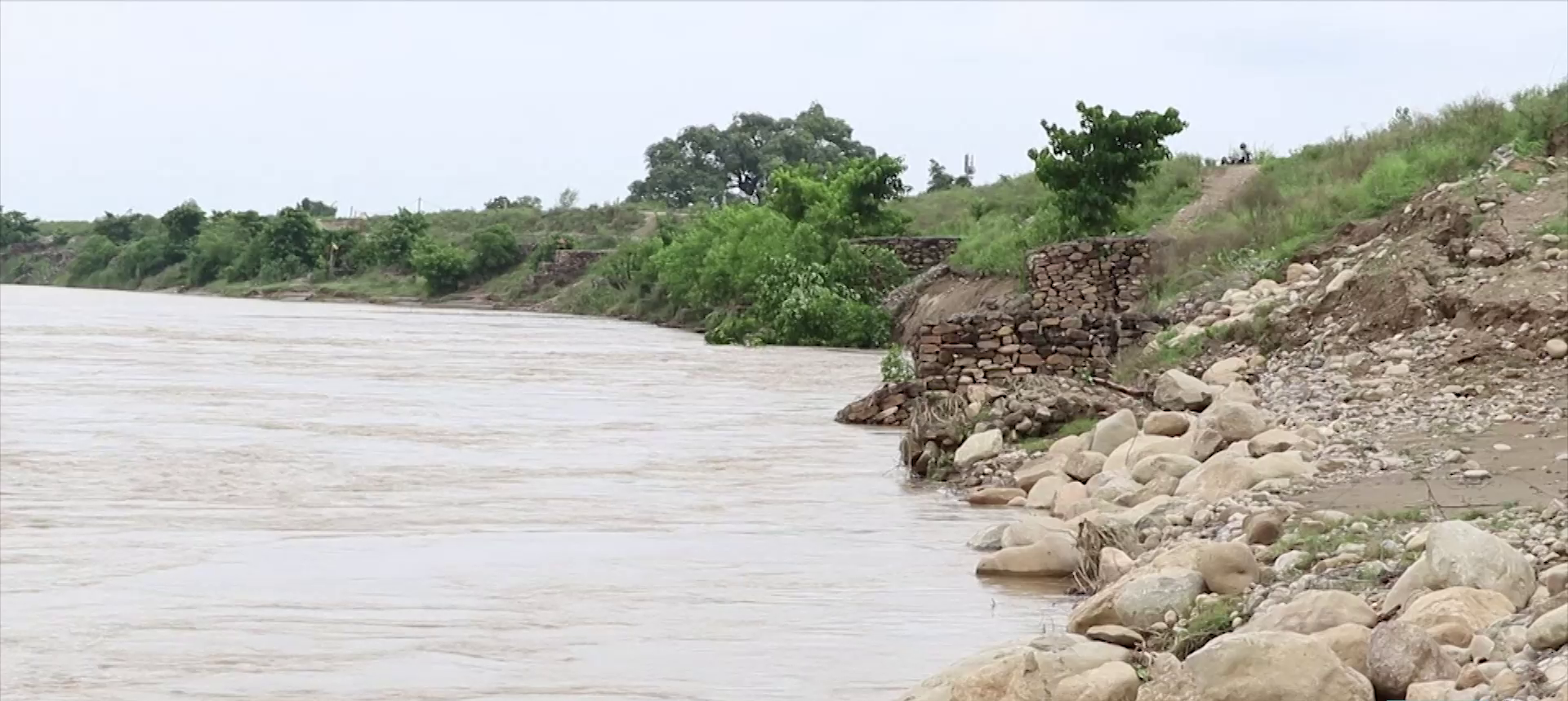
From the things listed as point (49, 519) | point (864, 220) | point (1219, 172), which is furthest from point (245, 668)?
point (864, 220)

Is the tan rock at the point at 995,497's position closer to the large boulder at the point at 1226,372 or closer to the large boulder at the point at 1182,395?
the large boulder at the point at 1182,395

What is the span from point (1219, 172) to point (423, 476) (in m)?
19.6

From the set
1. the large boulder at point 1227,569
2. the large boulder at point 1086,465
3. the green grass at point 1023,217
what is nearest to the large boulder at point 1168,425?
the large boulder at point 1086,465

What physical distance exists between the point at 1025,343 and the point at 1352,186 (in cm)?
511

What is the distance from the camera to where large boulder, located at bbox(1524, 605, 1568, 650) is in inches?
247

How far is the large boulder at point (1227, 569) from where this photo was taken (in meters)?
8.73

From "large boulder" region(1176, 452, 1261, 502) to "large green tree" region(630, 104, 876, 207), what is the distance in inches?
3377

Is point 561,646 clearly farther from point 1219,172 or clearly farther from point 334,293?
point 334,293

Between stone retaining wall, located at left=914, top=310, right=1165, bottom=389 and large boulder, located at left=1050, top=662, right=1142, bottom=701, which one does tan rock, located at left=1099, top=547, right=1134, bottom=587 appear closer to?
large boulder, located at left=1050, top=662, right=1142, bottom=701

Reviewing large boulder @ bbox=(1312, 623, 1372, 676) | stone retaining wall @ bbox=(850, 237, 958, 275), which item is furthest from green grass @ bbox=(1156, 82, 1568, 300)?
stone retaining wall @ bbox=(850, 237, 958, 275)

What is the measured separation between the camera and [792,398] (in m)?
25.2

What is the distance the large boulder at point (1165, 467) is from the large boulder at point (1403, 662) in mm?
5787

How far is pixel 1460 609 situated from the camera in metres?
7.00

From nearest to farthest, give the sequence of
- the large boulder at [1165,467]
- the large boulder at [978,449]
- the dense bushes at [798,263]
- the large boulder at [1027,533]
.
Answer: the large boulder at [1027,533]
the large boulder at [1165,467]
the large boulder at [978,449]
the dense bushes at [798,263]
